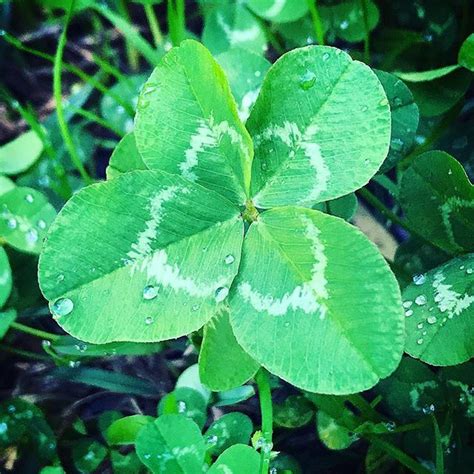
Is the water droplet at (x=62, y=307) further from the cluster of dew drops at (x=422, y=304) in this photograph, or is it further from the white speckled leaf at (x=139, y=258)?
the cluster of dew drops at (x=422, y=304)

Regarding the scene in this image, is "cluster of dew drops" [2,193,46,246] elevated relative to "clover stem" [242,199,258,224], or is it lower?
lower

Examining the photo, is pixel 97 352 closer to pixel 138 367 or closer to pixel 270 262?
pixel 138 367

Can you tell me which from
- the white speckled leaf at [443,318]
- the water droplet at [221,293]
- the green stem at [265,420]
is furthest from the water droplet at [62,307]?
the white speckled leaf at [443,318]

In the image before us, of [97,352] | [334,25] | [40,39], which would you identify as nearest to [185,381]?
[97,352]

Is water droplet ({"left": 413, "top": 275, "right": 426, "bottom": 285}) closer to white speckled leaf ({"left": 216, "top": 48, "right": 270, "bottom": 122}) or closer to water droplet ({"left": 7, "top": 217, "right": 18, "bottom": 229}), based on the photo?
white speckled leaf ({"left": 216, "top": 48, "right": 270, "bottom": 122})

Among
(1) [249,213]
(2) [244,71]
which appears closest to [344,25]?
(2) [244,71]

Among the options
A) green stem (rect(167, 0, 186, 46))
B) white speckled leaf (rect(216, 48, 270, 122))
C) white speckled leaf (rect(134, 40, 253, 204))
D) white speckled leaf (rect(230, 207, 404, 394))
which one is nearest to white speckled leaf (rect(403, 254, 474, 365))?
white speckled leaf (rect(230, 207, 404, 394))
